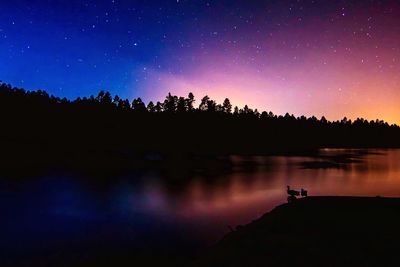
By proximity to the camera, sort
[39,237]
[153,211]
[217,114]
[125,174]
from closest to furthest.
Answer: [39,237] → [153,211] → [125,174] → [217,114]

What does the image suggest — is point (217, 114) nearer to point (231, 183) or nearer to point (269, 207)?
point (231, 183)

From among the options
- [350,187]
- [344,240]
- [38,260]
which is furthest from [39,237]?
[350,187]

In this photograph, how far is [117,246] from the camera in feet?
55.6

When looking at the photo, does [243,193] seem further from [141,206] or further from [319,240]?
[319,240]

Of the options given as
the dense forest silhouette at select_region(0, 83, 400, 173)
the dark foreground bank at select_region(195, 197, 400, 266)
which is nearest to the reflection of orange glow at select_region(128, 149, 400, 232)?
the dark foreground bank at select_region(195, 197, 400, 266)

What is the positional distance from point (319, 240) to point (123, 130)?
396 feet

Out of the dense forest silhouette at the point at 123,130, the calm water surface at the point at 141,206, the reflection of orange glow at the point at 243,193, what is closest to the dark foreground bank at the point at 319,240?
the calm water surface at the point at 141,206

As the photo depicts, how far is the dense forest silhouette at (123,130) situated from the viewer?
85000mm

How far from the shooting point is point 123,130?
421 ft

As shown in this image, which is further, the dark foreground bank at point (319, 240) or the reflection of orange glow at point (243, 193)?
the reflection of orange glow at point (243, 193)

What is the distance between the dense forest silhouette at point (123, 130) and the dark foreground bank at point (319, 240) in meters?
53.5

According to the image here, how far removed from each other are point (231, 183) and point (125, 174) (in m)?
15.9

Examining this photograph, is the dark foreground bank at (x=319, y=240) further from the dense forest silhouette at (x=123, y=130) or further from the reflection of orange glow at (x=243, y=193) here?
the dense forest silhouette at (x=123, y=130)

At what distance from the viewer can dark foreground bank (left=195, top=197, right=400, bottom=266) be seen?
10719mm
